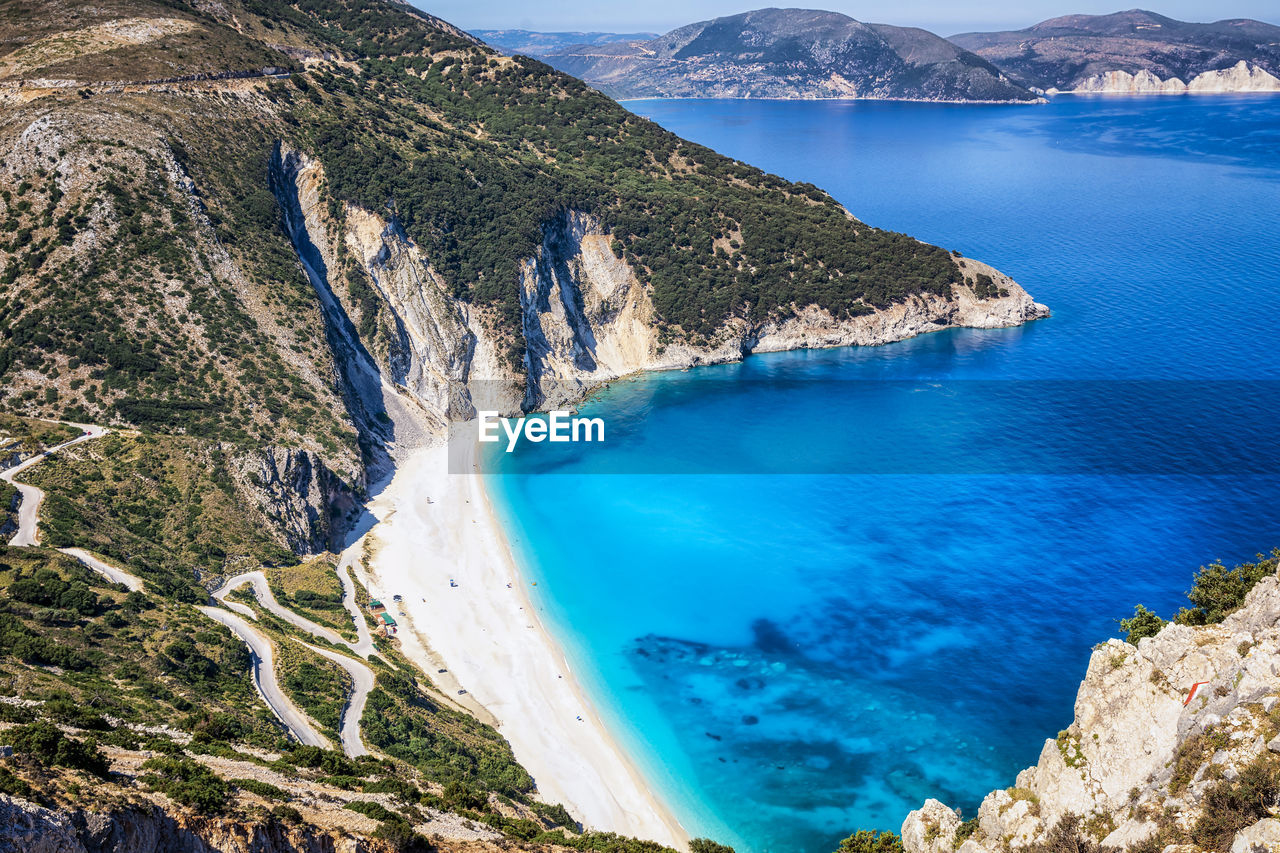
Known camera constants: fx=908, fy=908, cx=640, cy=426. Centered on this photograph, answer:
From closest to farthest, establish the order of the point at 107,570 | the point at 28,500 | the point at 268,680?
the point at 268,680
the point at 107,570
the point at 28,500

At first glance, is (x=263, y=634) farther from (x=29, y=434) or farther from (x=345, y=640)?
(x=29, y=434)

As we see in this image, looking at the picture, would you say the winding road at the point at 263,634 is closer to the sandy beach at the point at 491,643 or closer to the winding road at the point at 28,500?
the winding road at the point at 28,500

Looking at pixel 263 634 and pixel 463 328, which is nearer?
pixel 263 634

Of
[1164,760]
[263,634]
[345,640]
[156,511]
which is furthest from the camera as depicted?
[156,511]

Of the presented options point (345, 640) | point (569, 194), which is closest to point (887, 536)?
point (345, 640)

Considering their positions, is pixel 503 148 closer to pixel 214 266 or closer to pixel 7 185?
pixel 214 266

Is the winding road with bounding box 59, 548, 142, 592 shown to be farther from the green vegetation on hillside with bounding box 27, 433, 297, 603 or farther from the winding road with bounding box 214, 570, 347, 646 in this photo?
the winding road with bounding box 214, 570, 347, 646
